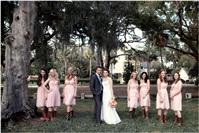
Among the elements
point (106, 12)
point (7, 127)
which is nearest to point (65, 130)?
point (7, 127)

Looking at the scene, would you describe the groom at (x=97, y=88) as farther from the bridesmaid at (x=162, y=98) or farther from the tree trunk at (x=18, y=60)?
the tree trunk at (x=18, y=60)

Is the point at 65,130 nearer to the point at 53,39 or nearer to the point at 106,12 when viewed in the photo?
the point at 106,12

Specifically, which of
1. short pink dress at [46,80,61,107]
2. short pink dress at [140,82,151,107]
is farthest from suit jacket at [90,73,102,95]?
short pink dress at [140,82,151,107]

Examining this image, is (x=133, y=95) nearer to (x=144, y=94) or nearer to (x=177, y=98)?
(x=144, y=94)

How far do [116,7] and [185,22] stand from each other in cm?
865

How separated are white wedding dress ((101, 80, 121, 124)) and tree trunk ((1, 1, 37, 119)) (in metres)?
2.44

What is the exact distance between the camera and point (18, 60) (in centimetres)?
1342

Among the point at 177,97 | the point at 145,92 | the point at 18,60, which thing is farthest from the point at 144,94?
the point at 18,60

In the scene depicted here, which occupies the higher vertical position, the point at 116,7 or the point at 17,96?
the point at 116,7

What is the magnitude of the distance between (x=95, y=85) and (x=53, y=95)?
4.54ft

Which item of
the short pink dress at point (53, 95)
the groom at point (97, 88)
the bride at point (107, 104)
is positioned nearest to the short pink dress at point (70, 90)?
the short pink dress at point (53, 95)

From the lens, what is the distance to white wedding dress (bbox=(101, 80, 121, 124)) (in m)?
12.6

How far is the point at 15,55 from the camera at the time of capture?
13.4 meters

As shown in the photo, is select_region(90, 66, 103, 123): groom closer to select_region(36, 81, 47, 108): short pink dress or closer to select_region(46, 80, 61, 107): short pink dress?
select_region(46, 80, 61, 107): short pink dress
